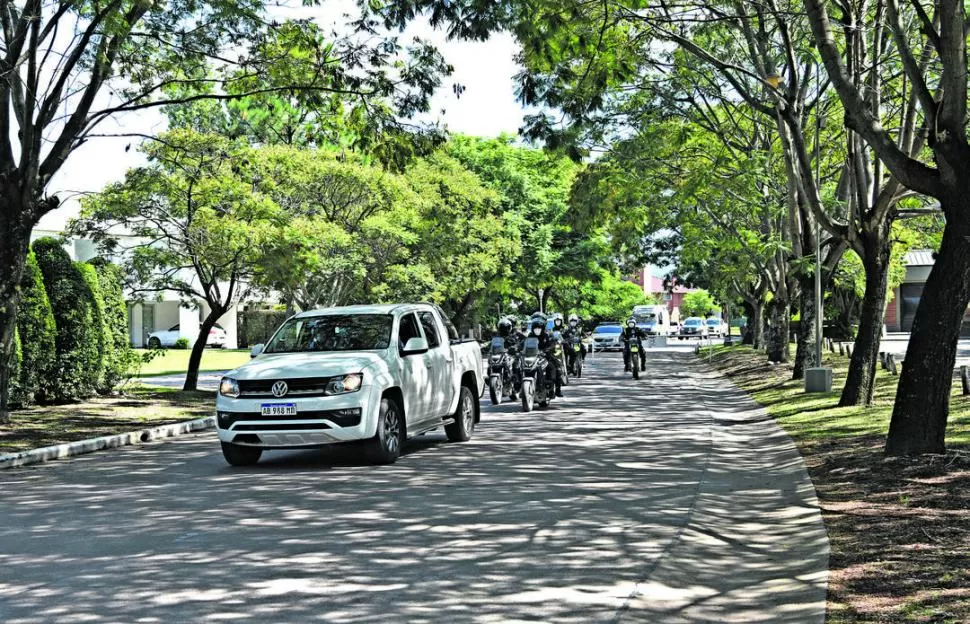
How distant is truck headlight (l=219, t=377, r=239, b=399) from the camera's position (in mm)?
11977

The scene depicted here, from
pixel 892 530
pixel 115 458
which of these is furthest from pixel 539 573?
pixel 115 458

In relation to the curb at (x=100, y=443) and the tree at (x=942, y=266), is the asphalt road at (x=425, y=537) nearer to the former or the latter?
the curb at (x=100, y=443)

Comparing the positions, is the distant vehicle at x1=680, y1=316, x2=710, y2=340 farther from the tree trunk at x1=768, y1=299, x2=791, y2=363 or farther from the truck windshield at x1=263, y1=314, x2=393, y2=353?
the truck windshield at x1=263, y1=314, x2=393, y2=353

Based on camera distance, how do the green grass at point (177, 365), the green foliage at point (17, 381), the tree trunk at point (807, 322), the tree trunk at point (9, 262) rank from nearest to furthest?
the tree trunk at point (9, 262) → the green foliage at point (17, 381) → the tree trunk at point (807, 322) → the green grass at point (177, 365)

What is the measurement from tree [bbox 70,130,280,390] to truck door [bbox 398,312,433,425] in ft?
29.1

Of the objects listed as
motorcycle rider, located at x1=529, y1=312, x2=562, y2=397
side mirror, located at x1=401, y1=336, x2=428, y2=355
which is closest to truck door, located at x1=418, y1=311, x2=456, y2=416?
side mirror, located at x1=401, y1=336, x2=428, y2=355

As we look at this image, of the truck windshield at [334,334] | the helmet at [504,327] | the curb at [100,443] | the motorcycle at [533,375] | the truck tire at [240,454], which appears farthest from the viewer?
the helmet at [504,327]

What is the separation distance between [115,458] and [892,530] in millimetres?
10135

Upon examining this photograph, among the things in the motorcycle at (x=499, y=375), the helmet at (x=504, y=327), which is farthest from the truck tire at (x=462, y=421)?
the helmet at (x=504, y=327)

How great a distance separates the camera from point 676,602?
635 cm

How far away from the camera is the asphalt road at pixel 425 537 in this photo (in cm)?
620

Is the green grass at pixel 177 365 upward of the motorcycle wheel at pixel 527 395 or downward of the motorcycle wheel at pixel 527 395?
upward

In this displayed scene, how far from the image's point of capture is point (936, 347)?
35.3ft

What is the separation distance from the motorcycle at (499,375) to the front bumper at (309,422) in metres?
10.9
